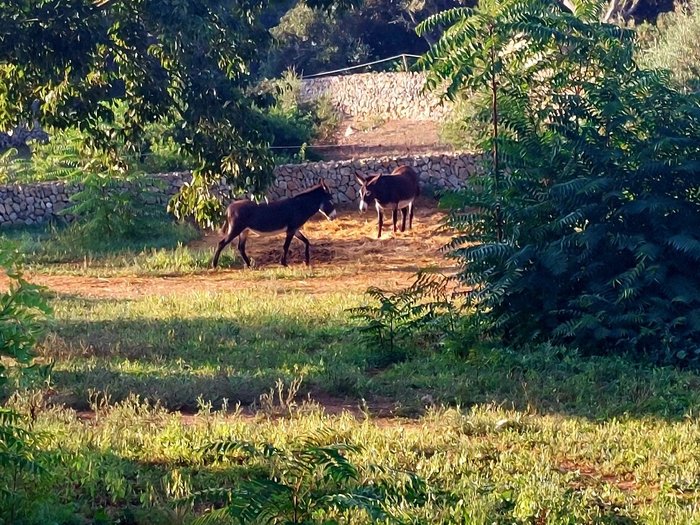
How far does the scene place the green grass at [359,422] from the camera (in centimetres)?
575

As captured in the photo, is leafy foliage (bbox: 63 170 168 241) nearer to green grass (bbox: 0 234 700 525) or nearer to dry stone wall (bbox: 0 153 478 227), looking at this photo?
dry stone wall (bbox: 0 153 478 227)

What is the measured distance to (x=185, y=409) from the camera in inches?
323

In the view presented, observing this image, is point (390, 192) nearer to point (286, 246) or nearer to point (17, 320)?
point (286, 246)

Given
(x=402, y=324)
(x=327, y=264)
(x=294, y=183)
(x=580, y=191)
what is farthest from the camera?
(x=294, y=183)

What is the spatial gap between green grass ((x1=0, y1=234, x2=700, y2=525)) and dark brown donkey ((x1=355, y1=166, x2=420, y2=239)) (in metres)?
10.2

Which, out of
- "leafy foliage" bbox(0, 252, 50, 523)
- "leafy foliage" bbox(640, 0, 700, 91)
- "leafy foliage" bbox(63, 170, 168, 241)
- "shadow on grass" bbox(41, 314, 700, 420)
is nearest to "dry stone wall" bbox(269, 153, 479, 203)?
"leafy foliage" bbox(63, 170, 168, 241)

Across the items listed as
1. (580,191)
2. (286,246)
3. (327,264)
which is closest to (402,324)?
(580,191)

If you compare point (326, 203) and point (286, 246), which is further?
point (326, 203)

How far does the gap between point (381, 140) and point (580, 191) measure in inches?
990

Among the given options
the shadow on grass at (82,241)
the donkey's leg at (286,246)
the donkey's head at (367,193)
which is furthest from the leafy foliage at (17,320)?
the donkey's head at (367,193)

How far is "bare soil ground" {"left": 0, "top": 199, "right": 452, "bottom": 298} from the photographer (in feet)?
52.5

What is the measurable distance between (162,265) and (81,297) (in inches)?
130

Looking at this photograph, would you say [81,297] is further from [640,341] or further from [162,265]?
[640,341]

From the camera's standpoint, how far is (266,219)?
19047 millimetres
